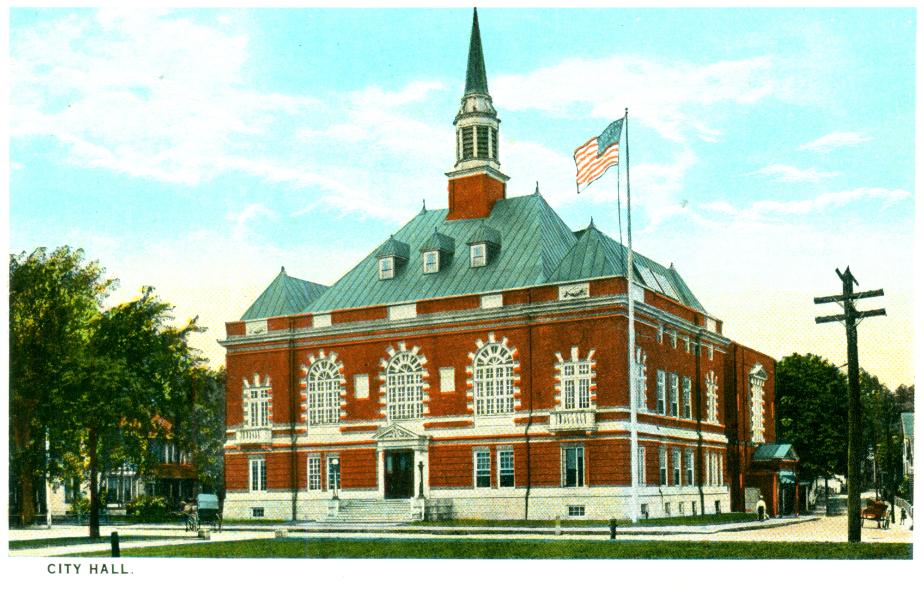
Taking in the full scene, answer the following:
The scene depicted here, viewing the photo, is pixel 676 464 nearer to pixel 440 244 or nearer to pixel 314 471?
pixel 440 244

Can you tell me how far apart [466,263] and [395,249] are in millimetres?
3629

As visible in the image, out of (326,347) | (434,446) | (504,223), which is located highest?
(504,223)

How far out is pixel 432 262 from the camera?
46.6 meters

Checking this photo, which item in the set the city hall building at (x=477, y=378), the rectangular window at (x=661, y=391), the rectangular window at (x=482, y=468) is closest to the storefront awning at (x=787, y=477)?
the city hall building at (x=477, y=378)

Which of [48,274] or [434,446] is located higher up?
[48,274]

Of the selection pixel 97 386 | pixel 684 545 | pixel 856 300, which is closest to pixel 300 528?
pixel 97 386

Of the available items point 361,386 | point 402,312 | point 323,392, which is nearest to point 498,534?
point 361,386

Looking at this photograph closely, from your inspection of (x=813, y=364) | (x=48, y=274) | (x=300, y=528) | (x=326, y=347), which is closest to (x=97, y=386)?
(x=48, y=274)
